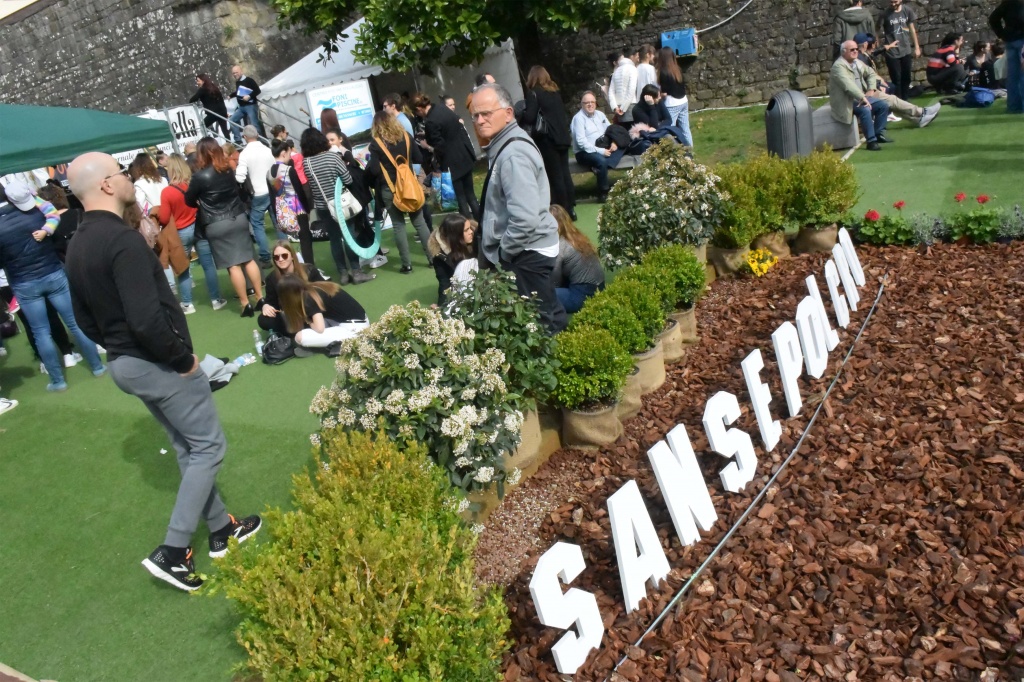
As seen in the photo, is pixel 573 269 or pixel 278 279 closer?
pixel 573 269

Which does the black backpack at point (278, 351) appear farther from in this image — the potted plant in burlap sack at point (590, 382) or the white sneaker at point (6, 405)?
the potted plant in burlap sack at point (590, 382)

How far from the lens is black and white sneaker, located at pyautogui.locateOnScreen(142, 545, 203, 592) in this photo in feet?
12.7

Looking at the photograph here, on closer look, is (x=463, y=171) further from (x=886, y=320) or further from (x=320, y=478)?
(x=320, y=478)

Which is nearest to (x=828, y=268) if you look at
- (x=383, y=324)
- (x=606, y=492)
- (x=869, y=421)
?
(x=869, y=421)

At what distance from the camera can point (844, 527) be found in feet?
12.1

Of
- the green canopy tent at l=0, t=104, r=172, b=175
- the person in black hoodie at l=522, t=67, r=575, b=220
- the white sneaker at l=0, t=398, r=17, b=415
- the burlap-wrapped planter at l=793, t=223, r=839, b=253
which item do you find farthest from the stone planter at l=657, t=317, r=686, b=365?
the green canopy tent at l=0, t=104, r=172, b=175

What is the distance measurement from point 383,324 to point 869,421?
8.70ft

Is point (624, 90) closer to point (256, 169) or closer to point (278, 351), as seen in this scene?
point (256, 169)

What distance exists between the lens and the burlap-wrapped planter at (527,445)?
4375 millimetres

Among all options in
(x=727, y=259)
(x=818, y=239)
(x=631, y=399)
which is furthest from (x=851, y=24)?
(x=631, y=399)

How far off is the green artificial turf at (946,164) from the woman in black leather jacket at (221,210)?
19.7 ft

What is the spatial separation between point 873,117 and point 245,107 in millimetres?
11967

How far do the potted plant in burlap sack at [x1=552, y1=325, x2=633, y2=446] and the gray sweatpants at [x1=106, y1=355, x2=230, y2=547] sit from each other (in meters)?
1.79

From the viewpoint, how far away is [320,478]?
3.29m
